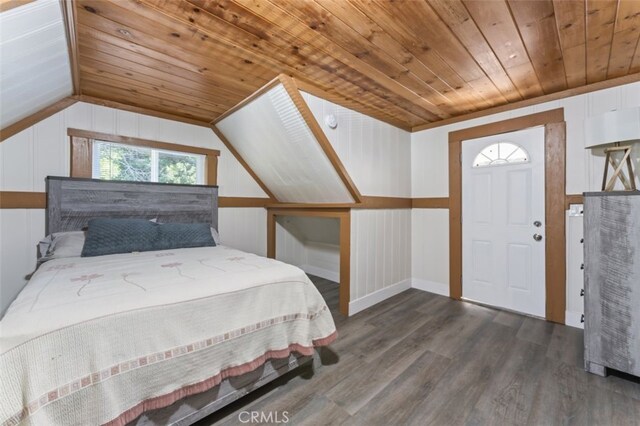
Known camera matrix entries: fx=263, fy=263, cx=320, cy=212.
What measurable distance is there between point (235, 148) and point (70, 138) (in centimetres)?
165

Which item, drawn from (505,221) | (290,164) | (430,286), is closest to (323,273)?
(430,286)

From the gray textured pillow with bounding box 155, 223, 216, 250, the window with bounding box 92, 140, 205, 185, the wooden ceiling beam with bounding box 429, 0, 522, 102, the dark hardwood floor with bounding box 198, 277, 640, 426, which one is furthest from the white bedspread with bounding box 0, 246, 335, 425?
the wooden ceiling beam with bounding box 429, 0, 522, 102

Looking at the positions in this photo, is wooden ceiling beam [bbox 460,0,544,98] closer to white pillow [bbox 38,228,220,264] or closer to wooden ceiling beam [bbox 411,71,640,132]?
wooden ceiling beam [bbox 411,71,640,132]

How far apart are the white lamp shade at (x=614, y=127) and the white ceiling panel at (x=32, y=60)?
11.9 feet

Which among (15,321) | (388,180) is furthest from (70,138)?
(388,180)

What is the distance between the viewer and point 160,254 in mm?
2373

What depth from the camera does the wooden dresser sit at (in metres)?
1.74

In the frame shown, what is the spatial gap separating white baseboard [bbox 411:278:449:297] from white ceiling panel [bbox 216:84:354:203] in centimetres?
168

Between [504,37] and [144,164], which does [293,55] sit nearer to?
[504,37]

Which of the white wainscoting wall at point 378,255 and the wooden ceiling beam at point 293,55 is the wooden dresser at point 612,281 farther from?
the wooden ceiling beam at point 293,55

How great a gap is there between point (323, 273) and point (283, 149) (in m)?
2.28

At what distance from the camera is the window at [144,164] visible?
9.16 ft

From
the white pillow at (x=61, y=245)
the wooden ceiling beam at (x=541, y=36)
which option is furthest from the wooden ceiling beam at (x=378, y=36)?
the white pillow at (x=61, y=245)

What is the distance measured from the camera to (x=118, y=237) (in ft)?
7.95
